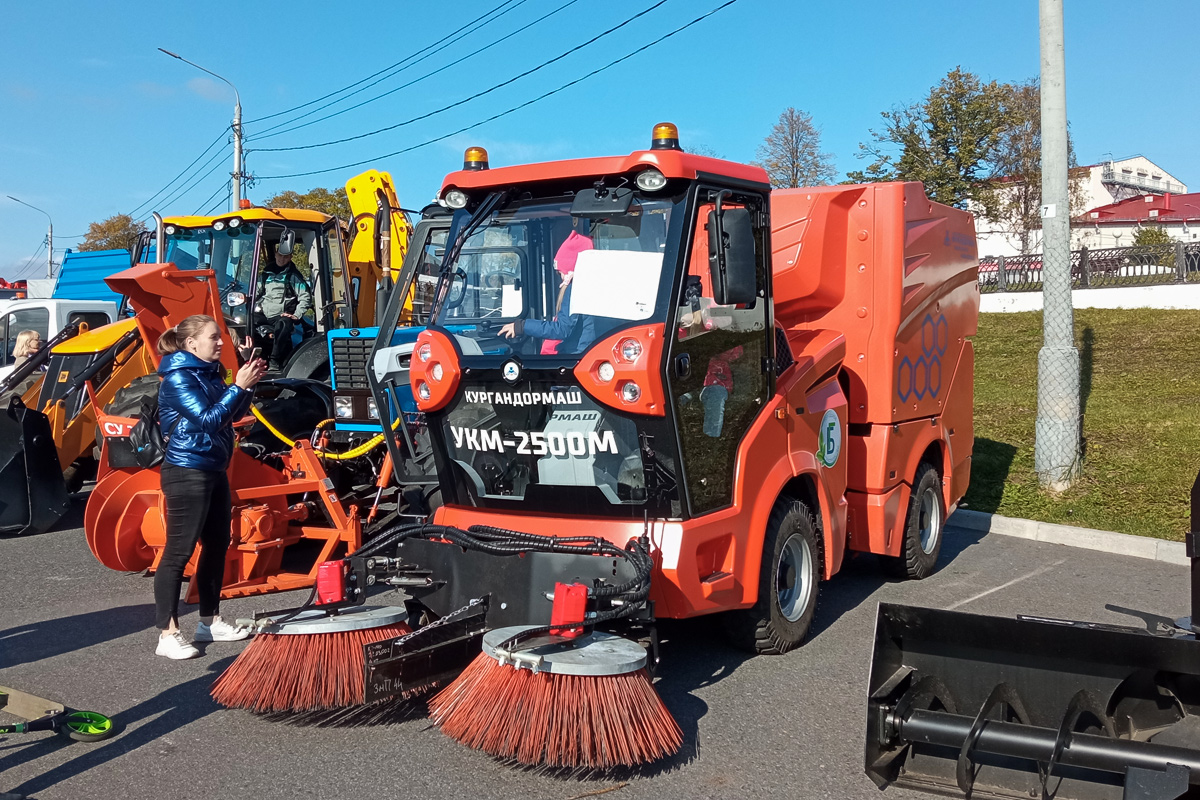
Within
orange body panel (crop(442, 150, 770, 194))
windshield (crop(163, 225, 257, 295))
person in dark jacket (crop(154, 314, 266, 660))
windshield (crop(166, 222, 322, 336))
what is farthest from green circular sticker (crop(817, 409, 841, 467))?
windshield (crop(163, 225, 257, 295))

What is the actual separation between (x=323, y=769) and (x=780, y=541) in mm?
2485

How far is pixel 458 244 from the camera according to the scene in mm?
5082

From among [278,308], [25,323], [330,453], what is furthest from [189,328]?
[25,323]

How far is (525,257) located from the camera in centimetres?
493

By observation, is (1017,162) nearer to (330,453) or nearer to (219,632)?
(330,453)

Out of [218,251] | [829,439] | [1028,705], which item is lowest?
[1028,705]

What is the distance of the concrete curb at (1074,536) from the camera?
7.81m

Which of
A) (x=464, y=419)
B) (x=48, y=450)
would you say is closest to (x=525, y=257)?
(x=464, y=419)

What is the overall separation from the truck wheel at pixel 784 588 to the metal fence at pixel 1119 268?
15.9 meters

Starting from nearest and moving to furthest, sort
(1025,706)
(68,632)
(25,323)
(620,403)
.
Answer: (1025,706) < (620,403) < (68,632) < (25,323)

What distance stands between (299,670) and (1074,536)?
673 cm

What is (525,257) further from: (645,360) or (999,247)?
(999,247)

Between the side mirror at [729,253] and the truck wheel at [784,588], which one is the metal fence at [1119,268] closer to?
the truck wheel at [784,588]

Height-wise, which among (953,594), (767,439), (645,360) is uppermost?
(645,360)
